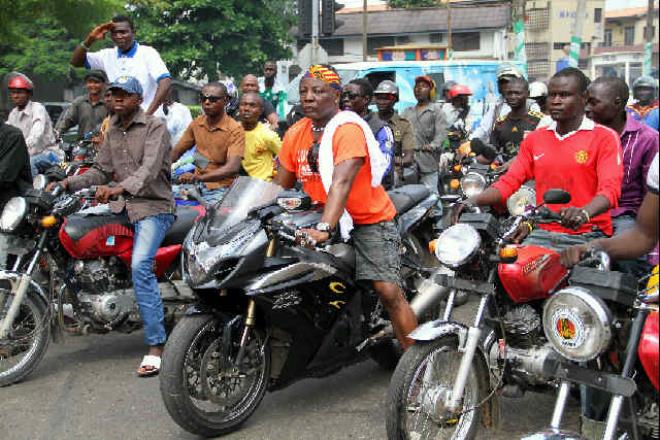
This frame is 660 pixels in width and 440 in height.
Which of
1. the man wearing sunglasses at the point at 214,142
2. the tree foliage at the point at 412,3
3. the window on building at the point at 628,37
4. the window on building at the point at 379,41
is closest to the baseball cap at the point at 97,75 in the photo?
the man wearing sunglasses at the point at 214,142

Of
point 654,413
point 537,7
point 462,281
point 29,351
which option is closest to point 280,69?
point 29,351

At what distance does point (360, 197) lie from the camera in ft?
14.2

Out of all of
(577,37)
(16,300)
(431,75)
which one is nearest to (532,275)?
(16,300)

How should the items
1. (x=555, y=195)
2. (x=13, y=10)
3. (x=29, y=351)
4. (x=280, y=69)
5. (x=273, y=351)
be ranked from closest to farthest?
(x=555, y=195) → (x=273, y=351) → (x=29, y=351) → (x=13, y=10) → (x=280, y=69)

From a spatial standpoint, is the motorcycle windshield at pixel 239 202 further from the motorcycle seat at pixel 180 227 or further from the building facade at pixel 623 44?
the building facade at pixel 623 44

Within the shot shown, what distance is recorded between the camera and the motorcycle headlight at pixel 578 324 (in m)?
2.77

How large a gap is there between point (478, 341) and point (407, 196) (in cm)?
231

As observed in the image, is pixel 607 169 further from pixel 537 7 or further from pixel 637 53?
pixel 537 7

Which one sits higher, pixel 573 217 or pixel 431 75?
pixel 431 75

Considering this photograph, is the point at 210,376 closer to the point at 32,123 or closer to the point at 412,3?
the point at 32,123

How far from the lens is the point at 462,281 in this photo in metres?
3.62

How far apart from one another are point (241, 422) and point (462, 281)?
1468mm

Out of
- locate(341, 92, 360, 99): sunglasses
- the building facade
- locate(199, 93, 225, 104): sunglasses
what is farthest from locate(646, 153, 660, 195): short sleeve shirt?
the building facade

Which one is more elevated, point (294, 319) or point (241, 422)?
point (294, 319)
